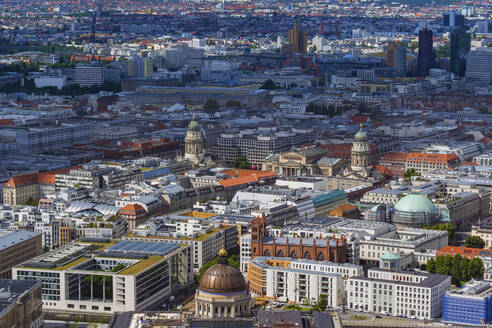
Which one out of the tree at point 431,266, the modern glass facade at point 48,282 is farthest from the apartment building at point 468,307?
the modern glass facade at point 48,282

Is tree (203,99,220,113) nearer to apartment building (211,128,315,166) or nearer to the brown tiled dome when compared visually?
apartment building (211,128,315,166)

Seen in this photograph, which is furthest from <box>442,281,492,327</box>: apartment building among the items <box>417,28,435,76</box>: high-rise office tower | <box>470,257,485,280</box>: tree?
<box>417,28,435,76</box>: high-rise office tower

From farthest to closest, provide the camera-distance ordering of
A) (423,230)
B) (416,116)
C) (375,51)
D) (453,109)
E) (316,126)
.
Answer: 1. (375,51)
2. (453,109)
3. (416,116)
4. (316,126)
5. (423,230)

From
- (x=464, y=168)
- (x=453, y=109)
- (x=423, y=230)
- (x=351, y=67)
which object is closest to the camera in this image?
(x=423, y=230)

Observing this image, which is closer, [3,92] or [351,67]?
[3,92]

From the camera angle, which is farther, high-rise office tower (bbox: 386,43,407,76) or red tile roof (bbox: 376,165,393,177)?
high-rise office tower (bbox: 386,43,407,76)

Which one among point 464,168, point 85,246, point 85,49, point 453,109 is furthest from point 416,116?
point 85,49

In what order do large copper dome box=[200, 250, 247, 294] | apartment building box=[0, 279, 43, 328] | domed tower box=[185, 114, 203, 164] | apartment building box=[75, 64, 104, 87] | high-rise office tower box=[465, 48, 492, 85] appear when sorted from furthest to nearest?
high-rise office tower box=[465, 48, 492, 85], apartment building box=[75, 64, 104, 87], domed tower box=[185, 114, 203, 164], large copper dome box=[200, 250, 247, 294], apartment building box=[0, 279, 43, 328]

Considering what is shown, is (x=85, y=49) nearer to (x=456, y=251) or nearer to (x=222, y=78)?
(x=222, y=78)
